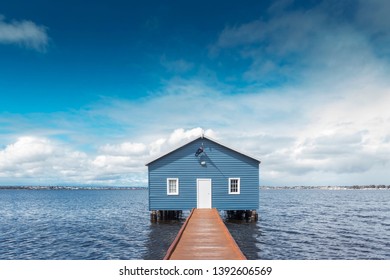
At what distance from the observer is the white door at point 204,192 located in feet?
80.6

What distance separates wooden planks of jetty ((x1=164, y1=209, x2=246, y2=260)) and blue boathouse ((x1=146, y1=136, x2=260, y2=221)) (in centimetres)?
727

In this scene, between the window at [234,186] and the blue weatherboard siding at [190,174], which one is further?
the window at [234,186]

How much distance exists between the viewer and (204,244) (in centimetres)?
1209

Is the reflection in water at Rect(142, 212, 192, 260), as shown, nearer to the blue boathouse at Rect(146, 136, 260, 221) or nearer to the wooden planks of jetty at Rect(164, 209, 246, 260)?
the blue boathouse at Rect(146, 136, 260, 221)

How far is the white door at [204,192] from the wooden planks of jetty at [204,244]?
23.5 feet

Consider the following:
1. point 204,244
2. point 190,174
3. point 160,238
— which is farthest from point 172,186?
point 204,244

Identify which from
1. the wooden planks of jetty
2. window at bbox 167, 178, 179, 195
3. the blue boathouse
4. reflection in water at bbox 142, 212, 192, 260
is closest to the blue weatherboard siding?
the blue boathouse

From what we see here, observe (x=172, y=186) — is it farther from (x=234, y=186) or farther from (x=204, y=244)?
(x=204, y=244)

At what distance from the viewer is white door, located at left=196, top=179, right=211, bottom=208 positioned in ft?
80.6

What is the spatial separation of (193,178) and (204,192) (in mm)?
1459

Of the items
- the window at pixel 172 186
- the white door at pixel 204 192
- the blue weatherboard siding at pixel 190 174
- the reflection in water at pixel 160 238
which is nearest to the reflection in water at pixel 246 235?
the blue weatherboard siding at pixel 190 174

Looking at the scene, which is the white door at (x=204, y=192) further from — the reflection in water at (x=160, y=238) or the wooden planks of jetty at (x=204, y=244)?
the wooden planks of jetty at (x=204, y=244)
